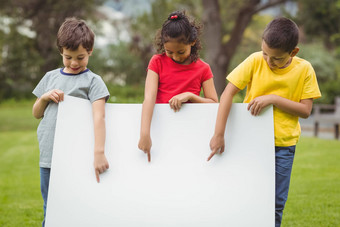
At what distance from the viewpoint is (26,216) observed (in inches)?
158

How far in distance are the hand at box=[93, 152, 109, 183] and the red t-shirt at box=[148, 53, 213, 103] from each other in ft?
1.76

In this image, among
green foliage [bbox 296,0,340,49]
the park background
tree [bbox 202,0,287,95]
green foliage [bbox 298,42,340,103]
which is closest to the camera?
the park background

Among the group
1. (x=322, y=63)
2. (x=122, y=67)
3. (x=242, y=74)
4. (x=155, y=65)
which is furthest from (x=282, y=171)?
(x=122, y=67)

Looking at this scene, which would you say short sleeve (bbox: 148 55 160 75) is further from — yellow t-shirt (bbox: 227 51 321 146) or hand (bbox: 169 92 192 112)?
yellow t-shirt (bbox: 227 51 321 146)

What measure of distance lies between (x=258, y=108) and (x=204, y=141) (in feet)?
1.16

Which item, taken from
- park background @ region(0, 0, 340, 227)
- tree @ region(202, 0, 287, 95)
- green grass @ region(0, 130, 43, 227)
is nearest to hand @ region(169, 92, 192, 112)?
park background @ region(0, 0, 340, 227)

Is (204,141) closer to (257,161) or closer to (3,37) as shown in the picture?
(257,161)

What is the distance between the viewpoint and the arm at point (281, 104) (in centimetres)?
226

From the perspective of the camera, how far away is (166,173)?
7.70 ft

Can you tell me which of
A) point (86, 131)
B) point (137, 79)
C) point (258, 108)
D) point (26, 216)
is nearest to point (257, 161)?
point (258, 108)

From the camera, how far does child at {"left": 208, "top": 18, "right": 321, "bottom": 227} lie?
2264mm

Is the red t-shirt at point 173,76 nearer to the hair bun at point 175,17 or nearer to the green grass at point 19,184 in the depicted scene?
the hair bun at point 175,17

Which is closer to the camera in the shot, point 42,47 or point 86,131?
point 86,131

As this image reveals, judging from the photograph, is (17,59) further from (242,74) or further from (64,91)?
(242,74)
